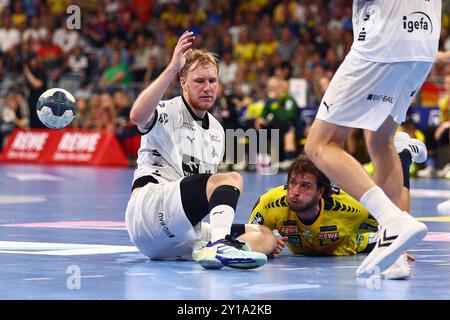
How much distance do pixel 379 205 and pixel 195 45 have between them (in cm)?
1928

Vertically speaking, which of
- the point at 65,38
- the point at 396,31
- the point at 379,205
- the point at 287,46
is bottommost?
the point at 379,205

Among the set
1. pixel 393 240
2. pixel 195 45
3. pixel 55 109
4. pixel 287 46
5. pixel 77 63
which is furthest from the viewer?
pixel 77 63

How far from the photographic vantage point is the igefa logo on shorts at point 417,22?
6449 millimetres

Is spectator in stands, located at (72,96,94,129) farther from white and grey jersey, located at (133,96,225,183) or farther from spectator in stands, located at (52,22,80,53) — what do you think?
white and grey jersey, located at (133,96,225,183)

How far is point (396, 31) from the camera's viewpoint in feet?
21.0

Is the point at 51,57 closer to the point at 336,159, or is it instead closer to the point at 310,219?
the point at 310,219

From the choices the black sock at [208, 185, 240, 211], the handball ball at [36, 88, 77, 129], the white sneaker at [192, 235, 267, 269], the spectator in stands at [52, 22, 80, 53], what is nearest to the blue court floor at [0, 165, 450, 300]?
the white sneaker at [192, 235, 267, 269]

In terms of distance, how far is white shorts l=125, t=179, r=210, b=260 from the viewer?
684 centimetres

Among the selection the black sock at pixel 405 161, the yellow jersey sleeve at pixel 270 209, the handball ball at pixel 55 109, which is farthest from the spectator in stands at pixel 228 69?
the yellow jersey sleeve at pixel 270 209

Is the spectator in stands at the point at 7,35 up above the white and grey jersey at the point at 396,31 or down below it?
above

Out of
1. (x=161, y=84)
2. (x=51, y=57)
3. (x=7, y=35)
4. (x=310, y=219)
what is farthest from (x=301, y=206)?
(x=7, y=35)

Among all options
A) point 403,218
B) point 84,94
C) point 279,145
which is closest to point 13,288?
point 403,218

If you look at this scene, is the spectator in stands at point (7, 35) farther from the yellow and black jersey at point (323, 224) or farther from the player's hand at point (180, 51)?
the player's hand at point (180, 51)

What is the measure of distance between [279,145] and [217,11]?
793cm
